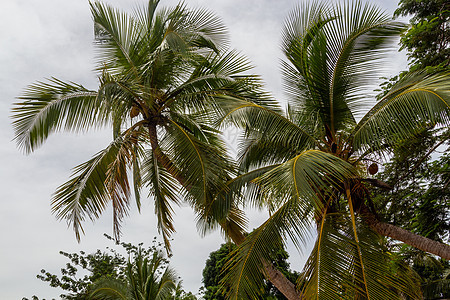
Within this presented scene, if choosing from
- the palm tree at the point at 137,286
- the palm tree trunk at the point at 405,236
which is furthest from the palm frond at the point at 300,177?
the palm tree at the point at 137,286

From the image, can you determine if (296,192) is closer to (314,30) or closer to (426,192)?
(314,30)

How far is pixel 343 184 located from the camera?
770cm

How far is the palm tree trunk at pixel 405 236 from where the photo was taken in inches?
283

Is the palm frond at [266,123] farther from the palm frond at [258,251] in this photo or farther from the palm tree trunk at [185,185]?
the palm tree trunk at [185,185]

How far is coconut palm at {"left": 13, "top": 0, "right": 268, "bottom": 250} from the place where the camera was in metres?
8.58

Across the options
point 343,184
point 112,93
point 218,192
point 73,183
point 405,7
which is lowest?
point 343,184

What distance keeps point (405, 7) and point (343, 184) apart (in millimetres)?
4777

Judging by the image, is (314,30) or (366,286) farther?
(314,30)

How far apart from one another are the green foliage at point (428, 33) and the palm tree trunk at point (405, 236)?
3594 mm

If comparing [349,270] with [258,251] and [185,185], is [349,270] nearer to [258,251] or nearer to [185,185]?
[258,251]

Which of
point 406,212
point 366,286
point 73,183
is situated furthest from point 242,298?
point 406,212

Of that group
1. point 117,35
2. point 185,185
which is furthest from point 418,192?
point 117,35

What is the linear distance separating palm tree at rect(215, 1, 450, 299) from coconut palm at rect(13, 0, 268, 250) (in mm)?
1010

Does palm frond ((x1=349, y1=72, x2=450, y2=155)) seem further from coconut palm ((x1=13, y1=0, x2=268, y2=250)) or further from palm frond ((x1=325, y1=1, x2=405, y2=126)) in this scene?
coconut palm ((x1=13, y1=0, x2=268, y2=250))
